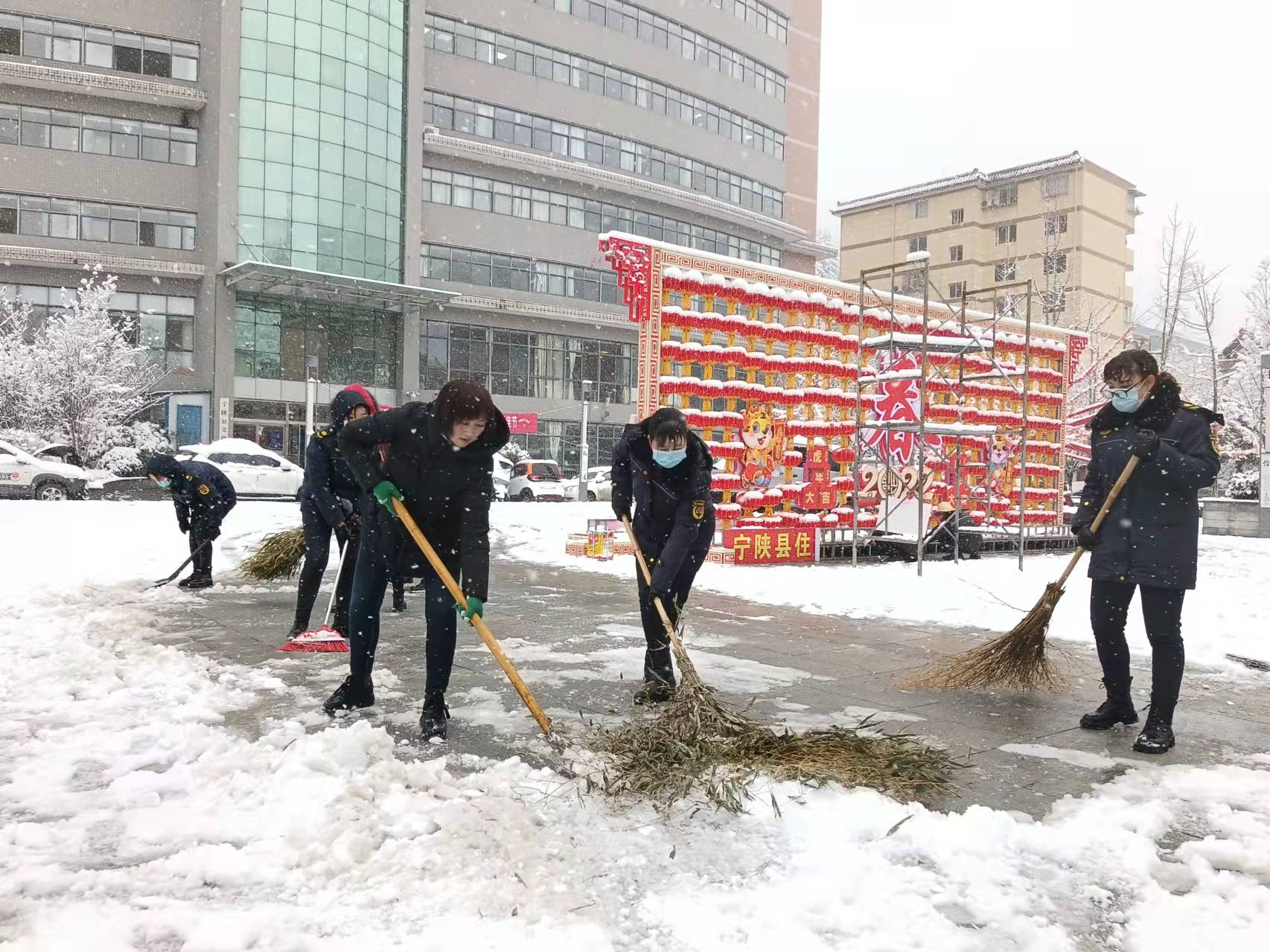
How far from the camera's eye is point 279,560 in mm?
9414

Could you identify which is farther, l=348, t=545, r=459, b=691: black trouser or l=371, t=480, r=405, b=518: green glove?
l=348, t=545, r=459, b=691: black trouser

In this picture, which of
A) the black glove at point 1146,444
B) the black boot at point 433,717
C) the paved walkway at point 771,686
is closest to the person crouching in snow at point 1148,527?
the black glove at point 1146,444

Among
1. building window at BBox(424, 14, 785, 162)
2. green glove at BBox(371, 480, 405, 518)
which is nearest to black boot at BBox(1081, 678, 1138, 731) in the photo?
green glove at BBox(371, 480, 405, 518)

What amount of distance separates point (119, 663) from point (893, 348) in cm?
960

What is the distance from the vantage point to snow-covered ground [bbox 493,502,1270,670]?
24.3ft

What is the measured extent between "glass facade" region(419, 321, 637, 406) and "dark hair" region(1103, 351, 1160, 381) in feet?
109

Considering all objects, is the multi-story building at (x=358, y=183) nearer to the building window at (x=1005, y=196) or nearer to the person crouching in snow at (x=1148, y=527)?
the building window at (x=1005, y=196)

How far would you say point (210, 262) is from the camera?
33219 millimetres

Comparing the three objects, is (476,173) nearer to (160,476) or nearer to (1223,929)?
(160,476)

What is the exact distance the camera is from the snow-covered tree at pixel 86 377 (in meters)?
27.3

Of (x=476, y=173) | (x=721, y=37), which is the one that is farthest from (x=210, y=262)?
(x=721, y=37)

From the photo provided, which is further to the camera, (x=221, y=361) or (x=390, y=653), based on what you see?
(x=221, y=361)

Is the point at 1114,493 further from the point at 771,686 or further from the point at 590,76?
the point at 590,76

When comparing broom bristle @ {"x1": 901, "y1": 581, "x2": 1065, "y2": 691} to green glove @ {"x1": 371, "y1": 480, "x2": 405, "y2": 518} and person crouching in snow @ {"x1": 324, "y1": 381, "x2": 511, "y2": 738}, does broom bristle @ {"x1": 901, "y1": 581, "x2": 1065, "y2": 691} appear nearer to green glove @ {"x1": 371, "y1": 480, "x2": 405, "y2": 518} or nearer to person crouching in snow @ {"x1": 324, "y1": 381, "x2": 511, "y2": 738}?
person crouching in snow @ {"x1": 324, "y1": 381, "x2": 511, "y2": 738}
